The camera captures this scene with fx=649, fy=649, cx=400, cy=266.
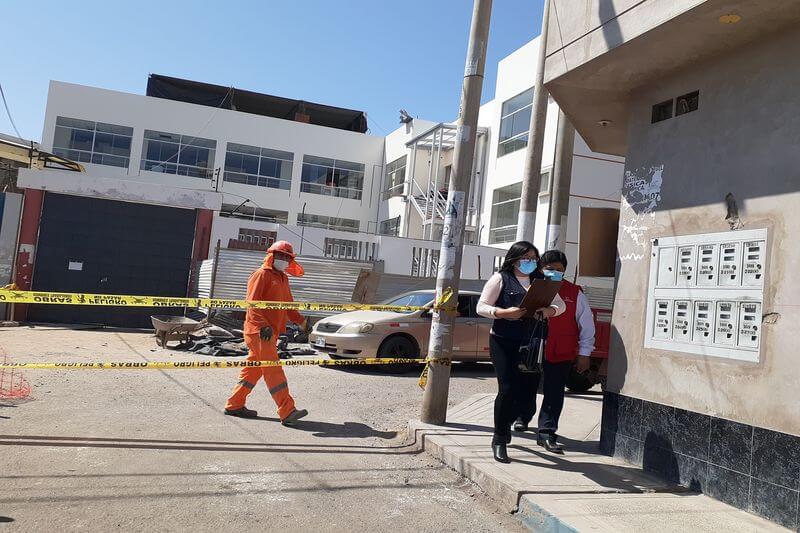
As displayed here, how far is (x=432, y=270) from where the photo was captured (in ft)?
62.5

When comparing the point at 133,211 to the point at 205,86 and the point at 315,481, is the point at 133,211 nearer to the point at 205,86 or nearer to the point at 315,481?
the point at 315,481

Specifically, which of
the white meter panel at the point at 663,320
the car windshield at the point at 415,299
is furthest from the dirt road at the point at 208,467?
the car windshield at the point at 415,299

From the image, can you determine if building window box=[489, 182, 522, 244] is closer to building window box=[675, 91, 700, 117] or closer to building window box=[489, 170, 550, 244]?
building window box=[489, 170, 550, 244]

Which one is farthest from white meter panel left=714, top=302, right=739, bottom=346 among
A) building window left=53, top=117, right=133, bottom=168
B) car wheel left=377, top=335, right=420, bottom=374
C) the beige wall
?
building window left=53, top=117, right=133, bottom=168

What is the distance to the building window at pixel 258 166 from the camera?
115 ft

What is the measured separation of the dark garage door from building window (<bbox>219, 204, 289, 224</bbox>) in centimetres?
1619

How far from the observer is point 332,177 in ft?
119

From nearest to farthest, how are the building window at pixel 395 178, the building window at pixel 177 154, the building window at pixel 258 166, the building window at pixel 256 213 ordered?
the building window at pixel 395 178 → the building window at pixel 177 154 → the building window at pixel 256 213 → the building window at pixel 258 166

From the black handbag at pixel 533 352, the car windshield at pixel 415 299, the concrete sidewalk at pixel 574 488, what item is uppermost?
the car windshield at pixel 415 299

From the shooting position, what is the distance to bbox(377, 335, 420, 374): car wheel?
1071 cm

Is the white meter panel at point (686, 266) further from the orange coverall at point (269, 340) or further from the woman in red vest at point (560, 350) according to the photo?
the orange coverall at point (269, 340)

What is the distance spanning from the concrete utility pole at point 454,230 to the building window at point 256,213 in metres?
28.0

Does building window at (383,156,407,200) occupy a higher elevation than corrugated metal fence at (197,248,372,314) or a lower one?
higher

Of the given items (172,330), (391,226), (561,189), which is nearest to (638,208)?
(561,189)
